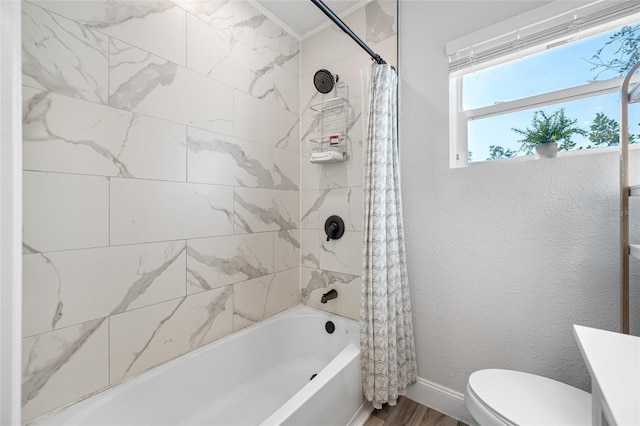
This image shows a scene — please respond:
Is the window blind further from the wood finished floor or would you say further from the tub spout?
the wood finished floor

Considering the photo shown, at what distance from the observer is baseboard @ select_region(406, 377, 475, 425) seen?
141 cm

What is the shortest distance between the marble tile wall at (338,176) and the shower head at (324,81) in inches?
4.2

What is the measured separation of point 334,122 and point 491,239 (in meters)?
1.30

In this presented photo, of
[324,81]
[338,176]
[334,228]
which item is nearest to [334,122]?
[324,81]

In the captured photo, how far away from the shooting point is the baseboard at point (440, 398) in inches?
55.5

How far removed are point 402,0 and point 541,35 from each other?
2.71 feet

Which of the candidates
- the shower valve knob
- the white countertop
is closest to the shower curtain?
the shower valve knob

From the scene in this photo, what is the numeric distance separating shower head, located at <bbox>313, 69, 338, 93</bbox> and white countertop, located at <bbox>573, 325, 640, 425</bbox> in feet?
5.94

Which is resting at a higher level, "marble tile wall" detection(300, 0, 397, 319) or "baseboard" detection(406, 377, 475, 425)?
"marble tile wall" detection(300, 0, 397, 319)

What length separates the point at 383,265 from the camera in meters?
1.36

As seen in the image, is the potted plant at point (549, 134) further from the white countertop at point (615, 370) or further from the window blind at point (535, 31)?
the white countertop at point (615, 370)

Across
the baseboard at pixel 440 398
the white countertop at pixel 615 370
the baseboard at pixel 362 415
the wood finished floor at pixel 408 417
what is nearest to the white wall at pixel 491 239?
the baseboard at pixel 440 398

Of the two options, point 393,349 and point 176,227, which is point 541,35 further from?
point 176,227

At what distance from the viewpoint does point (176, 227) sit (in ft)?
4.45
